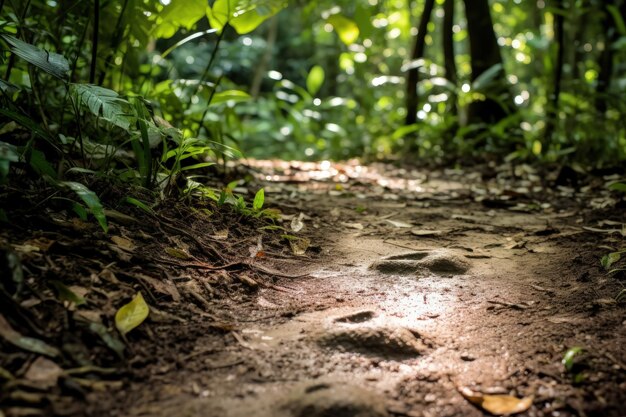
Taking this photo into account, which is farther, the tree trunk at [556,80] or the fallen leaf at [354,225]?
the tree trunk at [556,80]

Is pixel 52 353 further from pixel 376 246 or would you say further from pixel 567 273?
pixel 567 273

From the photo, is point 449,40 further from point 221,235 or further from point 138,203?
point 138,203

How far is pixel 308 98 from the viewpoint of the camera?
6.05 metres

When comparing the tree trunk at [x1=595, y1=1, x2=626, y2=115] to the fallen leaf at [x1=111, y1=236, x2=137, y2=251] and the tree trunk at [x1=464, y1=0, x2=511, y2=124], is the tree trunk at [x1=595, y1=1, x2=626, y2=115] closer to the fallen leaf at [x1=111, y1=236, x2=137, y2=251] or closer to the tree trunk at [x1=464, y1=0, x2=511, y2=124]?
the tree trunk at [x1=464, y1=0, x2=511, y2=124]

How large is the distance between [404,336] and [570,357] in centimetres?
39

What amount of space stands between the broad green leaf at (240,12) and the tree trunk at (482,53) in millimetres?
2821

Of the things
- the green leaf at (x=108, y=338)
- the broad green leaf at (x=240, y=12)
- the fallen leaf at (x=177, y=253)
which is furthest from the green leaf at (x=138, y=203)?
the broad green leaf at (x=240, y=12)

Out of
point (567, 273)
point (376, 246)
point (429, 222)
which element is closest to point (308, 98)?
point (429, 222)

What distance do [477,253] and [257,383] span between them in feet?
4.19

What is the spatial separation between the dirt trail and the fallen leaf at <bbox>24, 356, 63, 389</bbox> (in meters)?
0.11

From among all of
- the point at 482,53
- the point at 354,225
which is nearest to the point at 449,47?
the point at 482,53

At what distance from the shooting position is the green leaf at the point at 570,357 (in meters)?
1.25

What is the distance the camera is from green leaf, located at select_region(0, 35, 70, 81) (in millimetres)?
1567

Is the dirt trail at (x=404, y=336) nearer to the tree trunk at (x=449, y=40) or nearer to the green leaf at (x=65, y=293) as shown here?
the green leaf at (x=65, y=293)
